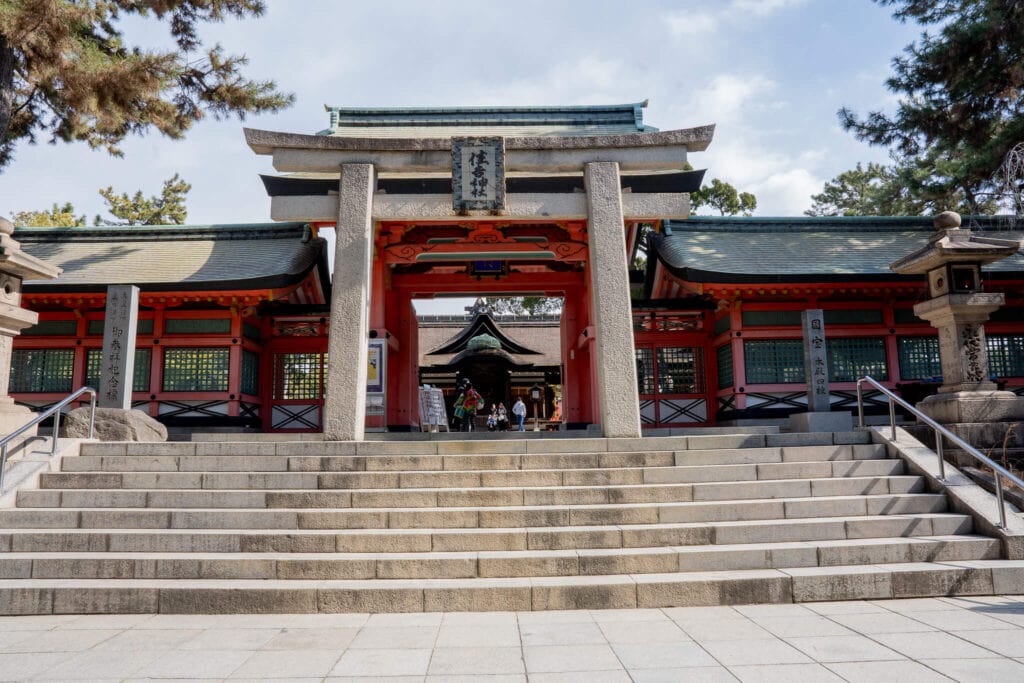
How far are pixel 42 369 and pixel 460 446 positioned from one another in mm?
11390

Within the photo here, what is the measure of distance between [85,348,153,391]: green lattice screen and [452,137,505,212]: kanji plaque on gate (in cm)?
857

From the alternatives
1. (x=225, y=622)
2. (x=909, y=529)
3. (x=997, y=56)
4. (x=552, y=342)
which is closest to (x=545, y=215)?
(x=909, y=529)

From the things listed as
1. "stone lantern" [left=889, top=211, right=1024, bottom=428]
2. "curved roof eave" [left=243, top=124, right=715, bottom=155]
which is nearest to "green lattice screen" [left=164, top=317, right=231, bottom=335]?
"curved roof eave" [left=243, top=124, right=715, bottom=155]

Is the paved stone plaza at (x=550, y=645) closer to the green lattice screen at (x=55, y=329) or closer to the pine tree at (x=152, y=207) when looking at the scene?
the green lattice screen at (x=55, y=329)

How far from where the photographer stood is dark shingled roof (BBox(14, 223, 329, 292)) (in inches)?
528

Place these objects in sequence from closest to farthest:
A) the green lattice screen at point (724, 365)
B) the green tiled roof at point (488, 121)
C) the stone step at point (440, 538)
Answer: the stone step at point (440, 538), the green lattice screen at point (724, 365), the green tiled roof at point (488, 121)

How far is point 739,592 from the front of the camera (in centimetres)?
553

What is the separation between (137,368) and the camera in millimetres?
14117

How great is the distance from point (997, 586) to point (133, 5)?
52.5 feet

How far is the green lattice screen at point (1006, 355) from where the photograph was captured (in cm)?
1416

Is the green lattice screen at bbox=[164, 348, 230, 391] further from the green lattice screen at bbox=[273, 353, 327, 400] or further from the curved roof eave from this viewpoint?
the curved roof eave

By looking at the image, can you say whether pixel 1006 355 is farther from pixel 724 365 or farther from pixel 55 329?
pixel 55 329

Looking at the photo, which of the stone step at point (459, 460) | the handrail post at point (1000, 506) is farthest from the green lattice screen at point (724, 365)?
the handrail post at point (1000, 506)

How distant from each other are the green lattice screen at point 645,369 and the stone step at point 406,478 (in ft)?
25.3
